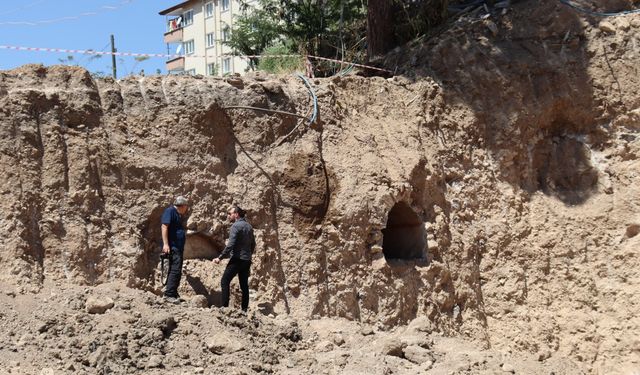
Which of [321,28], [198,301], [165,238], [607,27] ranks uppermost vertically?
[321,28]

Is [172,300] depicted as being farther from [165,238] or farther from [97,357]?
[97,357]

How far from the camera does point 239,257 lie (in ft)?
32.1

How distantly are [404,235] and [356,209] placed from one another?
1181 mm

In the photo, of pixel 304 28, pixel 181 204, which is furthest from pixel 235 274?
pixel 304 28

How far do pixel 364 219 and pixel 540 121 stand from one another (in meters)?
3.34

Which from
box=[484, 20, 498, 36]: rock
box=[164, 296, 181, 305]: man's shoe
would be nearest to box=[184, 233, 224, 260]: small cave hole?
box=[164, 296, 181, 305]: man's shoe

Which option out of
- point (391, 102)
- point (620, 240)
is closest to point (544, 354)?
point (620, 240)

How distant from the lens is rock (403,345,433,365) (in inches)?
369

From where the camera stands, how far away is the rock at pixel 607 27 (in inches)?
515

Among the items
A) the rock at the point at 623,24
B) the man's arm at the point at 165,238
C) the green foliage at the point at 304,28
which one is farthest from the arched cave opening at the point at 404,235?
the rock at the point at 623,24

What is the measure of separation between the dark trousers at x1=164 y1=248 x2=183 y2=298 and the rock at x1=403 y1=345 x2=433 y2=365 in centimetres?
248

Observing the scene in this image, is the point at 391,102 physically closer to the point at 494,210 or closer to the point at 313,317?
the point at 494,210

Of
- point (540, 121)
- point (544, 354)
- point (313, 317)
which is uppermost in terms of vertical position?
point (540, 121)

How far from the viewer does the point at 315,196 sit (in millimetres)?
11086
